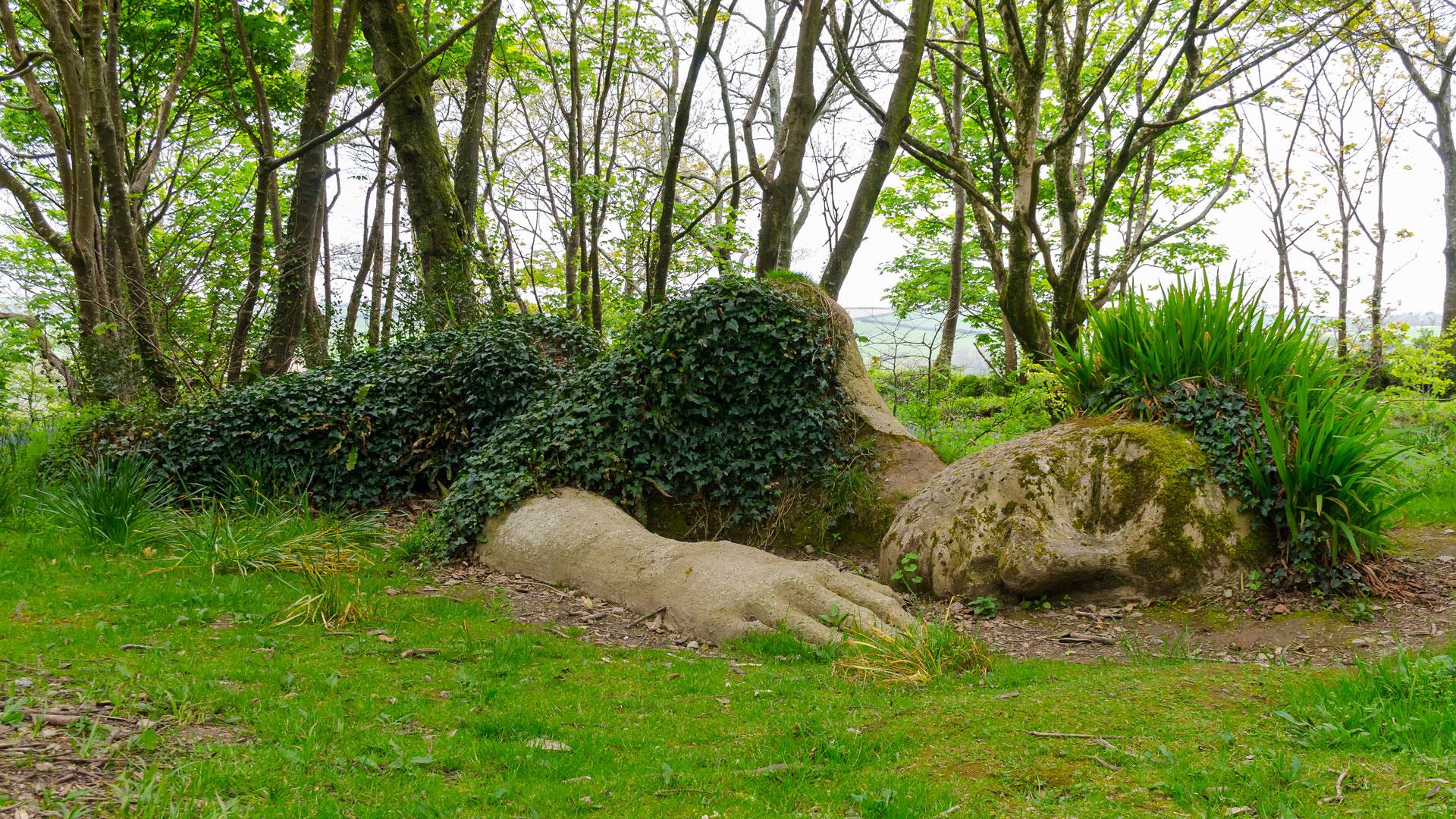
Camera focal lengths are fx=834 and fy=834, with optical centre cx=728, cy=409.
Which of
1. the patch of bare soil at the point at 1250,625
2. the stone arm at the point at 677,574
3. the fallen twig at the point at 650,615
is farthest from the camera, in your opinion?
the fallen twig at the point at 650,615

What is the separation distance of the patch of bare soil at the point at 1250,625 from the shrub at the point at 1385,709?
1279 millimetres

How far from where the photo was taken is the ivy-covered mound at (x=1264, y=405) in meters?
5.55

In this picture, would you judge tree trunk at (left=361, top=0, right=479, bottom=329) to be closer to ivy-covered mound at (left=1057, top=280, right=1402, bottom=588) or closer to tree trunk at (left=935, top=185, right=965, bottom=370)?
ivy-covered mound at (left=1057, top=280, right=1402, bottom=588)

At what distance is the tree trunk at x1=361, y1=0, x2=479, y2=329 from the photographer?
10828 millimetres

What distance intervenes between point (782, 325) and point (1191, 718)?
514 cm

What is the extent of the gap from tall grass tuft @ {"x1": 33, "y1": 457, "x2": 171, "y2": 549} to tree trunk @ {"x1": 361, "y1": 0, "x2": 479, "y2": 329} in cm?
415

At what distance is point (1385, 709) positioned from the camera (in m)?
3.19

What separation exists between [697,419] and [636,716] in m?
4.09

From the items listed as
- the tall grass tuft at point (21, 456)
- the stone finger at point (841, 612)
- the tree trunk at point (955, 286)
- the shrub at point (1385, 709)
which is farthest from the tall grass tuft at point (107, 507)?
the tree trunk at point (955, 286)

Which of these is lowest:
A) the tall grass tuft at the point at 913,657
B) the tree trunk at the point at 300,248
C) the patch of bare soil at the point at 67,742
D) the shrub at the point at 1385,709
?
the tall grass tuft at the point at 913,657

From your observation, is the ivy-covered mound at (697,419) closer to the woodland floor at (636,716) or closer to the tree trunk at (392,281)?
the woodland floor at (636,716)

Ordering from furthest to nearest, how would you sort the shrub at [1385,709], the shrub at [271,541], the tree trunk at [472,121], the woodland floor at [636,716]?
the tree trunk at [472,121] < the shrub at [271,541] < the shrub at [1385,709] < the woodland floor at [636,716]

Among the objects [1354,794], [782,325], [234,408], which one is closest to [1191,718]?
[1354,794]

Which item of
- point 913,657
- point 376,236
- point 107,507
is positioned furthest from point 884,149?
point 376,236
